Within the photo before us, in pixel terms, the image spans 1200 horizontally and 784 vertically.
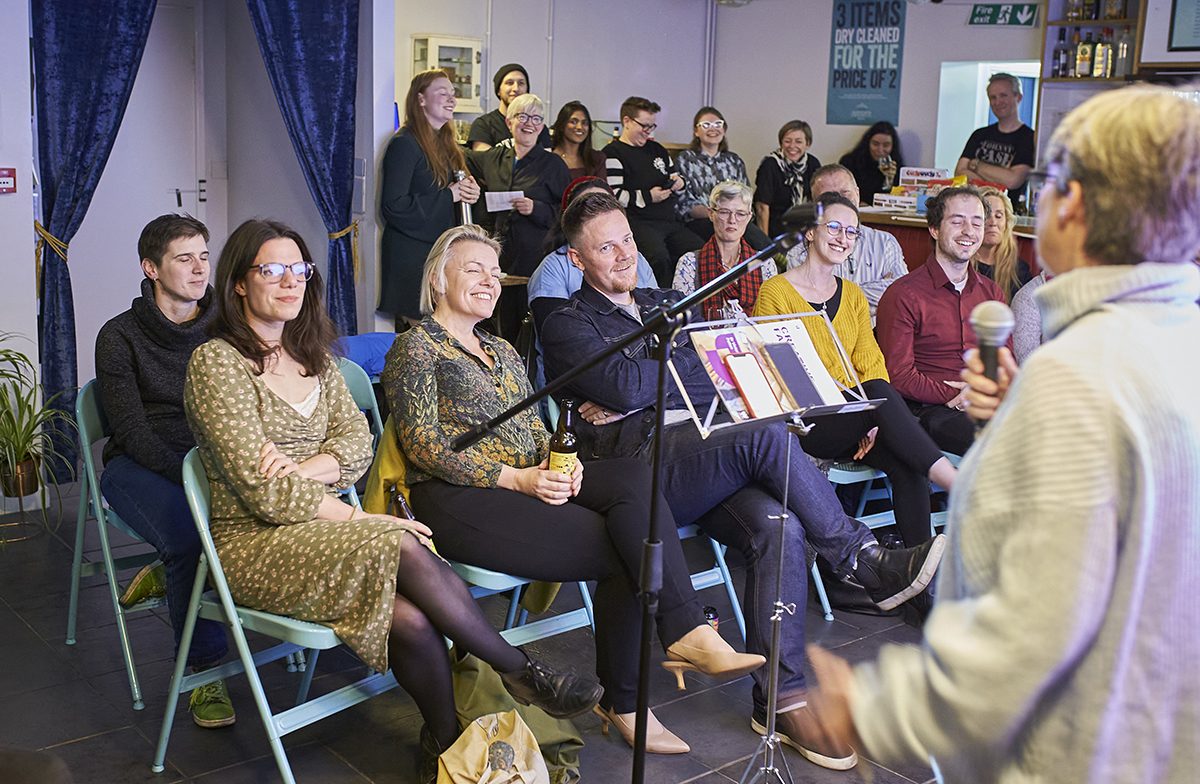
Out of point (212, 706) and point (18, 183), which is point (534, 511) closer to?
point (212, 706)

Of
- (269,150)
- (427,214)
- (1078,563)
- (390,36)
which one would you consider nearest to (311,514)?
(1078,563)

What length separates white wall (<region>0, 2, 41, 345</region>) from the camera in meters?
4.13

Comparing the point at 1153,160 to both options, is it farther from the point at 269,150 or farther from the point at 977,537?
the point at 269,150

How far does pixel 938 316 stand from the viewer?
3939 millimetres

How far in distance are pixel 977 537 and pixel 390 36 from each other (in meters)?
4.65

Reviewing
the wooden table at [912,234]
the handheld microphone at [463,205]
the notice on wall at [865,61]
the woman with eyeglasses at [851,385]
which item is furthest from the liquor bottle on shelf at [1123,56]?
the handheld microphone at [463,205]

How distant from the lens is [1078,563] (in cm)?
98

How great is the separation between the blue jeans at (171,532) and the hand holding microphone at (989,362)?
1989 millimetres

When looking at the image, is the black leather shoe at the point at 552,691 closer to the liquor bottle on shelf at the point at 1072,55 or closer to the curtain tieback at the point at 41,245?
the curtain tieback at the point at 41,245

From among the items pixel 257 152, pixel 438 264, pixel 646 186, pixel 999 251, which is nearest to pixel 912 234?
pixel 646 186

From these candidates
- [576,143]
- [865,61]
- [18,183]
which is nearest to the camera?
[18,183]

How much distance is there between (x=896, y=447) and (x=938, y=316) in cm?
70

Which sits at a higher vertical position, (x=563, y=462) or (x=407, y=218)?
(x=407, y=218)

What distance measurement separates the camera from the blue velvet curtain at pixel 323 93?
198 inches
